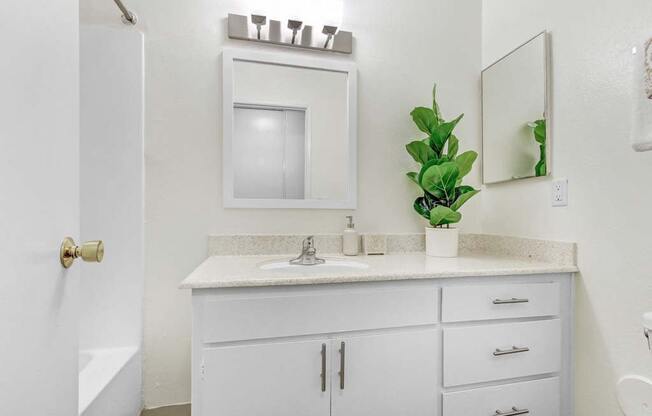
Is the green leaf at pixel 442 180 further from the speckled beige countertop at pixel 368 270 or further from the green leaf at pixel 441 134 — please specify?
the speckled beige countertop at pixel 368 270

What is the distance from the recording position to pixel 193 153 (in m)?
1.51

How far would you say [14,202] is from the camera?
20.2 inches

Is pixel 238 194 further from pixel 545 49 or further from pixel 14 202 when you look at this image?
pixel 545 49

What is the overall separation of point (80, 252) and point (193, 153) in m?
0.93

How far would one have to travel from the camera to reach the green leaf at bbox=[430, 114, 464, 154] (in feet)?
5.20

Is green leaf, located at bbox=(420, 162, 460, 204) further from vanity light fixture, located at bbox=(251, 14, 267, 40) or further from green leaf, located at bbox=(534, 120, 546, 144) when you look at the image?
vanity light fixture, located at bbox=(251, 14, 267, 40)

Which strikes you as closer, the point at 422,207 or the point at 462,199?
the point at 462,199

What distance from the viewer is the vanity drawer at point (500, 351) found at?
1.16 metres

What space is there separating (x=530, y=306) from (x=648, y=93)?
78 cm

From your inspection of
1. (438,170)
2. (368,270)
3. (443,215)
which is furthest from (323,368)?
(438,170)

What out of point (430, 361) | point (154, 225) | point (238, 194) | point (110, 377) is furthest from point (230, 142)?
point (430, 361)

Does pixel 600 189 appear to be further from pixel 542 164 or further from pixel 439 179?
pixel 439 179

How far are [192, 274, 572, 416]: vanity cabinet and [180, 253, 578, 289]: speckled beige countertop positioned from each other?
0.11ft

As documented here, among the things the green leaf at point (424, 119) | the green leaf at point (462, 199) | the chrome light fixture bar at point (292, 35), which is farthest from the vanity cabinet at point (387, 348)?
the chrome light fixture bar at point (292, 35)
